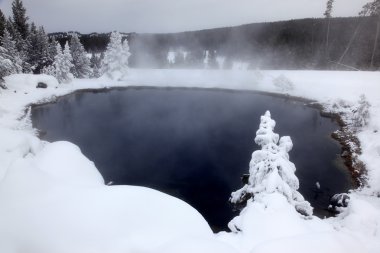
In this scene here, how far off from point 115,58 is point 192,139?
38.6m

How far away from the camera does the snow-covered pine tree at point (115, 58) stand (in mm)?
60094

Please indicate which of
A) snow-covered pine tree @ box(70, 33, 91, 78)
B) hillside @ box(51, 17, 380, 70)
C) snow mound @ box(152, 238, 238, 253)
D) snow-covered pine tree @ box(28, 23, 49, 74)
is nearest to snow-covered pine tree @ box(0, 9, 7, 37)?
snow-covered pine tree @ box(28, 23, 49, 74)

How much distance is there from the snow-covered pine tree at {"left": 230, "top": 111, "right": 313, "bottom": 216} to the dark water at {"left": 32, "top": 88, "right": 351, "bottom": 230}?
3.48 m

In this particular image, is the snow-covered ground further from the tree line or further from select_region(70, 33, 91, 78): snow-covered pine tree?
select_region(70, 33, 91, 78): snow-covered pine tree

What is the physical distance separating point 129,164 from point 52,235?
1721 centimetres

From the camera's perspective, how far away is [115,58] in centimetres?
6031

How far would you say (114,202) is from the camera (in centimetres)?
673

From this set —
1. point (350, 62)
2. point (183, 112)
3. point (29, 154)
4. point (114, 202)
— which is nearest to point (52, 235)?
point (114, 202)

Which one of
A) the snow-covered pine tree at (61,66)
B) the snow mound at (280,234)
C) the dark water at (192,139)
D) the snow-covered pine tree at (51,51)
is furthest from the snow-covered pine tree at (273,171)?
the snow-covered pine tree at (51,51)

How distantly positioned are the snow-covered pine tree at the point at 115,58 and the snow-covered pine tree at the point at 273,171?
166 ft

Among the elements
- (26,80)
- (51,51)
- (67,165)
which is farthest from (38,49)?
(67,165)

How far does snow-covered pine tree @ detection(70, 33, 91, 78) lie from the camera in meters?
60.0

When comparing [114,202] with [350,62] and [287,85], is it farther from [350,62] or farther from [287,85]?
[350,62]

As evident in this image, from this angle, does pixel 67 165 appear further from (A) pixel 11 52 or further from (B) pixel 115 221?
(A) pixel 11 52
